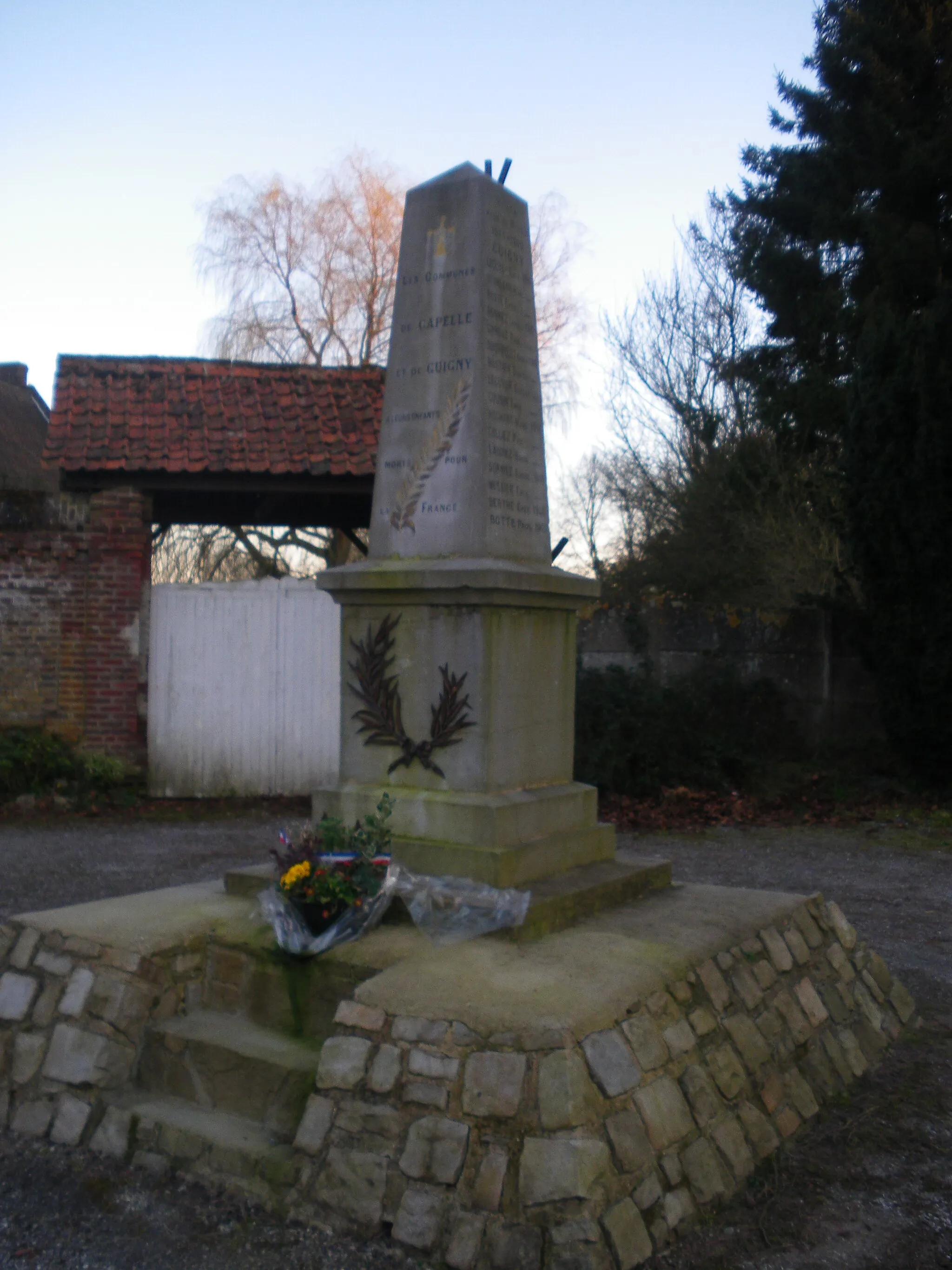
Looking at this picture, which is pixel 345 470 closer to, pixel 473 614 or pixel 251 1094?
pixel 473 614

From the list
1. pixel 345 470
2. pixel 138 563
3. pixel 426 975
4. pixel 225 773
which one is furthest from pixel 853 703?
pixel 426 975

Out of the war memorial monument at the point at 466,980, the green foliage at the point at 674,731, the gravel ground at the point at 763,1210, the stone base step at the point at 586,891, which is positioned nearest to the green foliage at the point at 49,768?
the green foliage at the point at 674,731

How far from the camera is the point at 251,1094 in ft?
11.8

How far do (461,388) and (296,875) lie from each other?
6.68ft

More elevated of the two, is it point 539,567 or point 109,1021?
point 539,567

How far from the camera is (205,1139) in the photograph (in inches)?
134

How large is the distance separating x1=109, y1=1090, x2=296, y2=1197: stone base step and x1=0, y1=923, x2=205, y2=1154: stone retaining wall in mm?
126

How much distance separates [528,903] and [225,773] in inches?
272

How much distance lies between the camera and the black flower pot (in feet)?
12.7

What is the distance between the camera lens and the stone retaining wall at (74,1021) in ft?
12.1

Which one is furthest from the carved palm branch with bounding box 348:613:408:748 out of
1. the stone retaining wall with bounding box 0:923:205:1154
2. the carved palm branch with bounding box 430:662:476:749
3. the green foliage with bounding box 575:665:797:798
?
the green foliage with bounding box 575:665:797:798

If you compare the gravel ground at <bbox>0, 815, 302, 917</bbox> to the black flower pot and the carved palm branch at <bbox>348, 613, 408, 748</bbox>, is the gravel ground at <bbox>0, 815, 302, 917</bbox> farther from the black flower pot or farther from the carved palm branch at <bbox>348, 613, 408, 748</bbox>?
the black flower pot

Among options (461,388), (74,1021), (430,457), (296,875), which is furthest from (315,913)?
(461,388)

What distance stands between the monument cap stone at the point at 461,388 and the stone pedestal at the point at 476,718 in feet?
0.65
